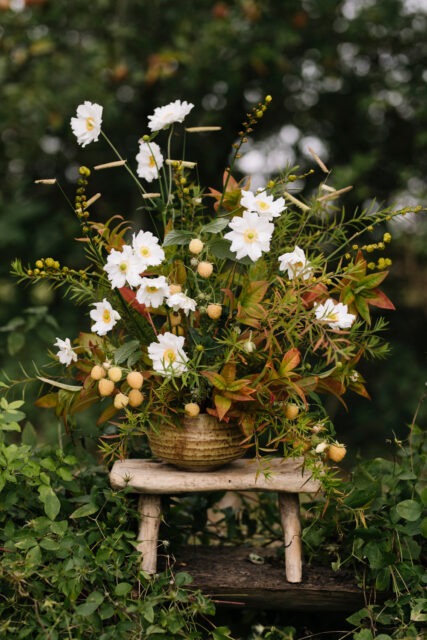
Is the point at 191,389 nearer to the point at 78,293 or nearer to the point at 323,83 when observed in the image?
the point at 78,293

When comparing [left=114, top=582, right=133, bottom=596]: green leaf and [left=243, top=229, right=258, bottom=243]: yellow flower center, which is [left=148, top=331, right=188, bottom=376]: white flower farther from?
[left=114, top=582, right=133, bottom=596]: green leaf

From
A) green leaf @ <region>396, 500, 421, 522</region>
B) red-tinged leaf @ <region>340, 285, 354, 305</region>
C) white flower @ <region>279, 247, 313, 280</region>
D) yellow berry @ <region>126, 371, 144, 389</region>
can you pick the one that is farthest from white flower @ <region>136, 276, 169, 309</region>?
green leaf @ <region>396, 500, 421, 522</region>

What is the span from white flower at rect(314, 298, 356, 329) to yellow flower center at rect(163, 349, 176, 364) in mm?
254

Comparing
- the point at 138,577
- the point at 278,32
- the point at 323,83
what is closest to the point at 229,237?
the point at 138,577

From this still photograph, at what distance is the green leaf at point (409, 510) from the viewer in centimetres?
111

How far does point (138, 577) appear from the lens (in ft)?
3.46

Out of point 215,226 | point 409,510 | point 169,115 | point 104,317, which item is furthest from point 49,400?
point 409,510

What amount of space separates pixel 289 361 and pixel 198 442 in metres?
0.22

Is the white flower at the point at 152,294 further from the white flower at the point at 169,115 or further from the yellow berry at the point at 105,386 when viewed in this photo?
the white flower at the point at 169,115

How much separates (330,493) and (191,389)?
0.98ft

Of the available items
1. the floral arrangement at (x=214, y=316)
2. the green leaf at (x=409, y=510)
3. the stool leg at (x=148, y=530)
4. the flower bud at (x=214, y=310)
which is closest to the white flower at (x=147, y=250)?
the floral arrangement at (x=214, y=316)

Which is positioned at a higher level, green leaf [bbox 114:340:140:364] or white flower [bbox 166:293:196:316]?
white flower [bbox 166:293:196:316]

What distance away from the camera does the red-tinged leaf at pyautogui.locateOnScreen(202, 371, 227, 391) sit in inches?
40.7

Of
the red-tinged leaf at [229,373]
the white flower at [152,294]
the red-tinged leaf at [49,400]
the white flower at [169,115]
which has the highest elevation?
the white flower at [169,115]
